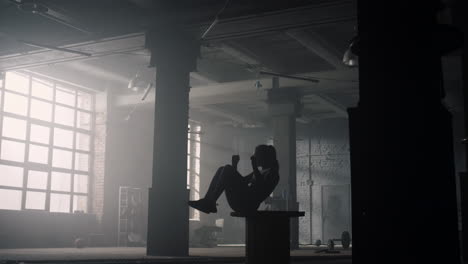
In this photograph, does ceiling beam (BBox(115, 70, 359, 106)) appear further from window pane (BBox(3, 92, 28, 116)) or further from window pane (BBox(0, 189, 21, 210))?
window pane (BBox(0, 189, 21, 210))

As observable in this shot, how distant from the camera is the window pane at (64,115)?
16625mm

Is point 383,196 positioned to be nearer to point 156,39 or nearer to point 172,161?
point 172,161

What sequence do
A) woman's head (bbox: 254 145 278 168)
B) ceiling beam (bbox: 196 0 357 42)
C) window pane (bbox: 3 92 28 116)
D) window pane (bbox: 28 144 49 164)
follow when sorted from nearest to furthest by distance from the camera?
woman's head (bbox: 254 145 278 168) < ceiling beam (bbox: 196 0 357 42) < window pane (bbox: 3 92 28 116) < window pane (bbox: 28 144 49 164)

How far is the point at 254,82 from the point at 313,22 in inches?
233

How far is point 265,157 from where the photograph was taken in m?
5.65

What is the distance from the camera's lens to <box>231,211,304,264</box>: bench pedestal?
16.7ft

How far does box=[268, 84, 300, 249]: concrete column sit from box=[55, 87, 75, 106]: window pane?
580 cm

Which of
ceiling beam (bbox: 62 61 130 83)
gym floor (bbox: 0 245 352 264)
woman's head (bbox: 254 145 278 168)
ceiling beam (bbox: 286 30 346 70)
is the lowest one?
gym floor (bbox: 0 245 352 264)

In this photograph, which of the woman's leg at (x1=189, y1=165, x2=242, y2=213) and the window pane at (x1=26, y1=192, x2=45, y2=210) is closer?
the woman's leg at (x1=189, y1=165, x2=242, y2=213)

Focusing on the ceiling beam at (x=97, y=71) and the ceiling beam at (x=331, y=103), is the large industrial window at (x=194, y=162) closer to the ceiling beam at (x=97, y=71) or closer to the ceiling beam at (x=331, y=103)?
the ceiling beam at (x=97, y=71)

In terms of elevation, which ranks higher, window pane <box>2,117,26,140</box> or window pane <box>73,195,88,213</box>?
window pane <box>2,117,26,140</box>

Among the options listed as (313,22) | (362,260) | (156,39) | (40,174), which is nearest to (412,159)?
(362,260)

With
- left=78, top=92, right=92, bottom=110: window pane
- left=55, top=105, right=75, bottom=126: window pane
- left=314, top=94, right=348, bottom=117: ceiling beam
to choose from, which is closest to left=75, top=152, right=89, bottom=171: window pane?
left=55, top=105, right=75, bottom=126: window pane

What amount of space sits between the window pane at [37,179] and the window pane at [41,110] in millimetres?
1490
